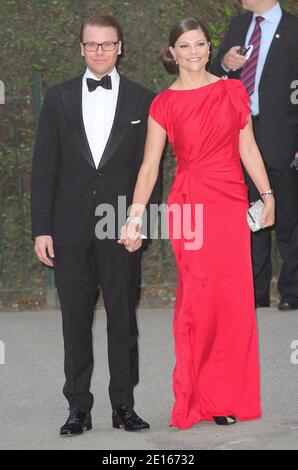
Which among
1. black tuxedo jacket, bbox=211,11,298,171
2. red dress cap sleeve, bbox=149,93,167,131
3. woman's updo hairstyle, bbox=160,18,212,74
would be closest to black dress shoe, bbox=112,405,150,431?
red dress cap sleeve, bbox=149,93,167,131

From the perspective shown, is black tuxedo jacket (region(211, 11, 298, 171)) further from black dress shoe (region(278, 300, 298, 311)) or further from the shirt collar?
black dress shoe (region(278, 300, 298, 311))

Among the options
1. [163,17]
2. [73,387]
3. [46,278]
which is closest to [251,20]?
[163,17]

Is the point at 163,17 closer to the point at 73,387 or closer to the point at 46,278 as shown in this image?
the point at 46,278

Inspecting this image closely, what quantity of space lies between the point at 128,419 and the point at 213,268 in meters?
0.86

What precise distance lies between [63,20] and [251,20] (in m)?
1.58

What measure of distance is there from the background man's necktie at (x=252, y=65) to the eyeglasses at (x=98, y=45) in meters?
3.14

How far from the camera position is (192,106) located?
6.48m

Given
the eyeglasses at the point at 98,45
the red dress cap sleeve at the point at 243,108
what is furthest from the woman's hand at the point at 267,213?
the eyeglasses at the point at 98,45

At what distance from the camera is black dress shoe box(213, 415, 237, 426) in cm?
657

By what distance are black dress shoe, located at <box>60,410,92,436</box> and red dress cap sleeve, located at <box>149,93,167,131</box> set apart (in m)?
1.46

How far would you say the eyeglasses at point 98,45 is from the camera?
248 inches

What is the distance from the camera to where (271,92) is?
937cm

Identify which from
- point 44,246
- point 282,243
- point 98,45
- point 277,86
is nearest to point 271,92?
point 277,86
